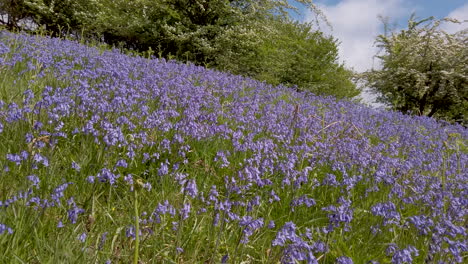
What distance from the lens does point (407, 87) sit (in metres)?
18.4

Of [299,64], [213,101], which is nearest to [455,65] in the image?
[299,64]

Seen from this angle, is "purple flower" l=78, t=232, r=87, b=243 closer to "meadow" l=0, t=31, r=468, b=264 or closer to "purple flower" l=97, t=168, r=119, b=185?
"meadow" l=0, t=31, r=468, b=264

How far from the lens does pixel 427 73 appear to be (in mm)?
17484

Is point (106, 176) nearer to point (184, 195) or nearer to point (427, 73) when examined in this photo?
point (184, 195)

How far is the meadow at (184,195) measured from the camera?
2104 mm

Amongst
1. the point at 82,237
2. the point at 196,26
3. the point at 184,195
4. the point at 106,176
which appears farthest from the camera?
the point at 196,26

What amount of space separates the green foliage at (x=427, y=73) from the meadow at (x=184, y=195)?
1341 cm

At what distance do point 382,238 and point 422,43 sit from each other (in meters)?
17.5

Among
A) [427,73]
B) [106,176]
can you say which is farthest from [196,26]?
[106,176]

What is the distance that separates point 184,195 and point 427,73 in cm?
1804

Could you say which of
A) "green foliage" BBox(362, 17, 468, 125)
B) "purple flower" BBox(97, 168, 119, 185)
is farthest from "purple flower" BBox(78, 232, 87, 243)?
"green foliage" BBox(362, 17, 468, 125)

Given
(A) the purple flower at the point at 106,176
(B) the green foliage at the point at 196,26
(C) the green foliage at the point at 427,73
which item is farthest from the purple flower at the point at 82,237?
(C) the green foliage at the point at 427,73

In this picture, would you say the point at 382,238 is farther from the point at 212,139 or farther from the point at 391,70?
the point at 391,70

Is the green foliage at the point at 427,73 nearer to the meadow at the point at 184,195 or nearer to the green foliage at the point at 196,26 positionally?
the green foliage at the point at 196,26
